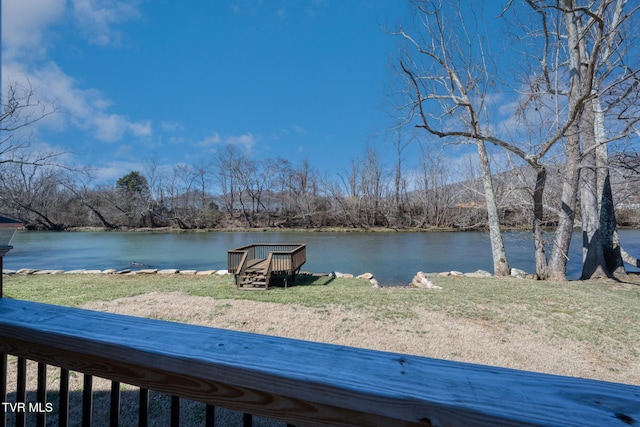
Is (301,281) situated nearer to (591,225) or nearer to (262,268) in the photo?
(262,268)

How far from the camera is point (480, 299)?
248 inches

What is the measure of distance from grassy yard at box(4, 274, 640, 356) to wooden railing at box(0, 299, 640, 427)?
4.70 metres

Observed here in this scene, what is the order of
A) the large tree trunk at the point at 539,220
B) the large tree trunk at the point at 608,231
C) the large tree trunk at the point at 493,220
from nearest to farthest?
the large tree trunk at the point at 539,220 < the large tree trunk at the point at 608,231 < the large tree trunk at the point at 493,220

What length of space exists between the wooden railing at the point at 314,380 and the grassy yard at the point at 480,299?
15.4 ft

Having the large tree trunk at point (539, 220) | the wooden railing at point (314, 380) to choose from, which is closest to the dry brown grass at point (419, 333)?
the wooden railing at point (314, 380)

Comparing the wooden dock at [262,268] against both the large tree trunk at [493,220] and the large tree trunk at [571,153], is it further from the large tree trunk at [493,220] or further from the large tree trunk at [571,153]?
the large tree trunk at [571,153]

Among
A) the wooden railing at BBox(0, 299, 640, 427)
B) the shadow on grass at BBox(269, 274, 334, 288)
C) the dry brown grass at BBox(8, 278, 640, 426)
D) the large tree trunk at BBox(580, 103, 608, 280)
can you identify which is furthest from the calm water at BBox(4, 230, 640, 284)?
the wooden railing at BBox(0, 299, 640, 427)

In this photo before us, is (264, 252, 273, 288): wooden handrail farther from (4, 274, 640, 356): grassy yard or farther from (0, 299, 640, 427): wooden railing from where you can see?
(0, 299, 640, 427): wooden railing

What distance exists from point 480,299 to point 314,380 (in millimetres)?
6780

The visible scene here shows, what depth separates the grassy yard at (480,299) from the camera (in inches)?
188

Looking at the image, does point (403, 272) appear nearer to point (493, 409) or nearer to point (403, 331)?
point (403, 331)

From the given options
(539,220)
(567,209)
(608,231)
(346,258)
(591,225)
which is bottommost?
(346,258)

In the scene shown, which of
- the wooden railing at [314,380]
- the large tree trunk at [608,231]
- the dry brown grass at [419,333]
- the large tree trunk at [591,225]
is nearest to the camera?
the wooden railing at [314,380]

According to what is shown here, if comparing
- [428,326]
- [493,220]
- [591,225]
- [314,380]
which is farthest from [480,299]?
[314,380]
